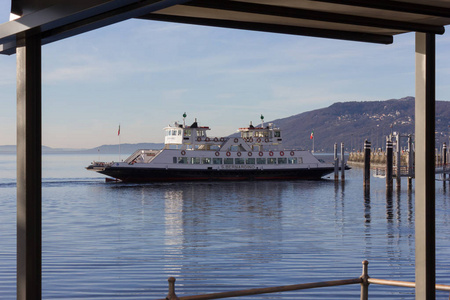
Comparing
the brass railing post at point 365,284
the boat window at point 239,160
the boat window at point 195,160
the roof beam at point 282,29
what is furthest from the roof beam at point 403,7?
the boat window at point 239,160

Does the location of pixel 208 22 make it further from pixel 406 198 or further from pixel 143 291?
pixel 406 198

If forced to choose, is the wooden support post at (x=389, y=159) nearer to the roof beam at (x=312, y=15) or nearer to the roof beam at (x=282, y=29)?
the roof beam at (x=282, y=29)

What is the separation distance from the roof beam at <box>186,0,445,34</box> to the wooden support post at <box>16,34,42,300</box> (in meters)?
0.92

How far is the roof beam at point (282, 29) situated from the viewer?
11.5 feet

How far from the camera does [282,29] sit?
12.7 ft

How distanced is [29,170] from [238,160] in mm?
46865

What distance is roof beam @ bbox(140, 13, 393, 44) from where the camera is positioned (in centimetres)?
352

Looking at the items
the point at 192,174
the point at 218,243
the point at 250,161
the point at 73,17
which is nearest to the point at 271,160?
the point at 250,161

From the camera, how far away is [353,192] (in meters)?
49.0

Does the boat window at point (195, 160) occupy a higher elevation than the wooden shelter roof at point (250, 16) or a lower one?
lower

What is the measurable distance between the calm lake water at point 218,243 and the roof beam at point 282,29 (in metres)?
10.1

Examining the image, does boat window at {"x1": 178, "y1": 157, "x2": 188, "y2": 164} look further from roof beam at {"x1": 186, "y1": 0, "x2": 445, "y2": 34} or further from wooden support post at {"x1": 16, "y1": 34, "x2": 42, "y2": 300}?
wooden support post at {"x1": 16, "y1": 34, "x2": 42, "y2": 300}

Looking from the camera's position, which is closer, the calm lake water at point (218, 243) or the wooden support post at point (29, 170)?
the wooden support post at point (29, 170)

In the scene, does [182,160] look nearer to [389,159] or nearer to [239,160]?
[239,160]
